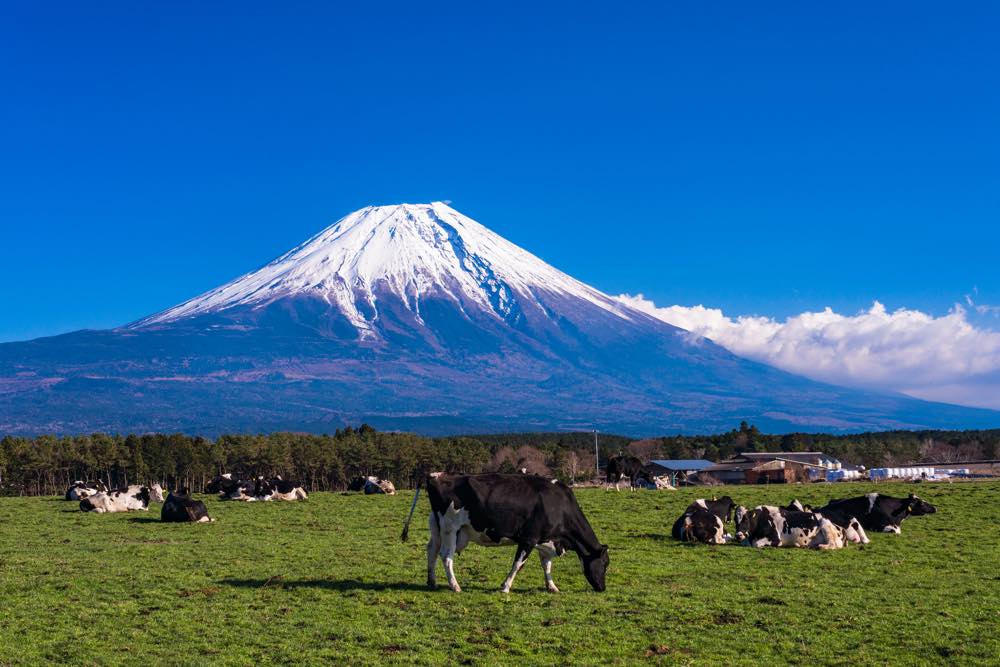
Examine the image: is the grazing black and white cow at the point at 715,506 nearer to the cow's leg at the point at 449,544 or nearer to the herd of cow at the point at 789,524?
the herd of cow at the point at 789,524

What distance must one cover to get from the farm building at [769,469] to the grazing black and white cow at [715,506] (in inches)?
1652

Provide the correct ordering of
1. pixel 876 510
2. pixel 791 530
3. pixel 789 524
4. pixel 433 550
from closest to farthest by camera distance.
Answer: pixel 433 550, pixel 791 530, pixel 789 524, pixel 876 510

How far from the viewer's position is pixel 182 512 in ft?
85.1

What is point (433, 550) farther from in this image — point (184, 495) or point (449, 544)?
point (184, 495)

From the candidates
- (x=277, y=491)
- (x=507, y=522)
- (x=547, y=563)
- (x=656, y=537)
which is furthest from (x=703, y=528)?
(x=277, y=491)

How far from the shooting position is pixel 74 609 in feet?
41.5

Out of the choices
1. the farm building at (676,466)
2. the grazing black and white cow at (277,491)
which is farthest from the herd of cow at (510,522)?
the farm building at (676,466)

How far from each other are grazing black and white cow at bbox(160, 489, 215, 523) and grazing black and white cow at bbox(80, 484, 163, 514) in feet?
14.4

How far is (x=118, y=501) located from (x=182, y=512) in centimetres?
545

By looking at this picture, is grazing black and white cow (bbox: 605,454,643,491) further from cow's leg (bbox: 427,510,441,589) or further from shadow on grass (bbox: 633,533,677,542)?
cow's leg (bbox: 427,510,441,589)

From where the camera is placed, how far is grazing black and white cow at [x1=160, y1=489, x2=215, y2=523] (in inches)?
1019

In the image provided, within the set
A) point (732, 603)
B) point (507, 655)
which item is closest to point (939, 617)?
point (732, 603)

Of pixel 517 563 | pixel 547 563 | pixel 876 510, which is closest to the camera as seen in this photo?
pixel 517 563

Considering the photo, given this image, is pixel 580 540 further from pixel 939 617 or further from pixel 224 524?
pixel 224 524
